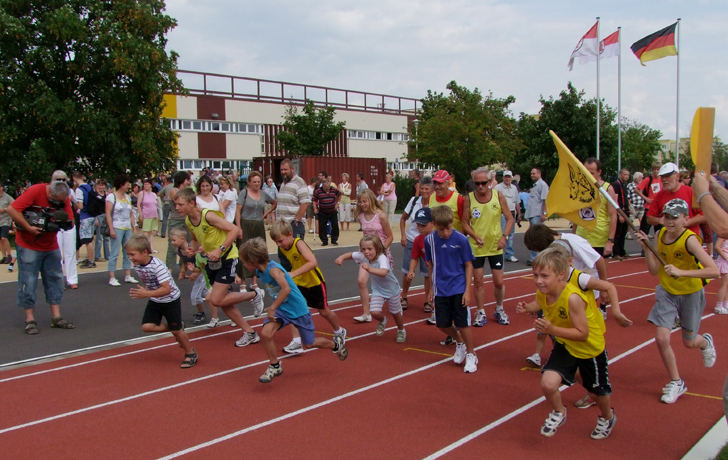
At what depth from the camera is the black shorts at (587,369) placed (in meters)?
4.45

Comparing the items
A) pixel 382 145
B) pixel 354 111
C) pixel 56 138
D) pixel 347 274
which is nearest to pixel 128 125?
pixel 56 138

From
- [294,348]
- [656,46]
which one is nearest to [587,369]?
[294,348]

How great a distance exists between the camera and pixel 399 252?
54.2 feet

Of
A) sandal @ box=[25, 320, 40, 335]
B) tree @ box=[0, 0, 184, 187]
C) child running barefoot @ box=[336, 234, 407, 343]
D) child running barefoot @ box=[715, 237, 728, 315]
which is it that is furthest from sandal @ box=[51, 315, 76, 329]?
tree @ box=[0, 0, 184, 187]

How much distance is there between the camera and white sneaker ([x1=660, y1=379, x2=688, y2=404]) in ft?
17.1

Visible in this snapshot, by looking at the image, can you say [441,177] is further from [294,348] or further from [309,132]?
[309,132]

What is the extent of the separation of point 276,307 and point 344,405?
3.92 feet

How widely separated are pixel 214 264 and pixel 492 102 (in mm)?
33612

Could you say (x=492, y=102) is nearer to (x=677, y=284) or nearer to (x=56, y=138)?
(x=56, y=138)

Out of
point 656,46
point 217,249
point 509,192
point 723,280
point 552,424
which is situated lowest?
point 552,424

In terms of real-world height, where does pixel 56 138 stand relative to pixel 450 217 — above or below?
above

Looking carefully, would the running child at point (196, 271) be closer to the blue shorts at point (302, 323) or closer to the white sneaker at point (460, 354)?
the blue shorts at point (302, 323)

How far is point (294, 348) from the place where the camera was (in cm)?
699

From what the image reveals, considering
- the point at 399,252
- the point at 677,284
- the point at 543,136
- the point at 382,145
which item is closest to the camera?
the point at 677,284
